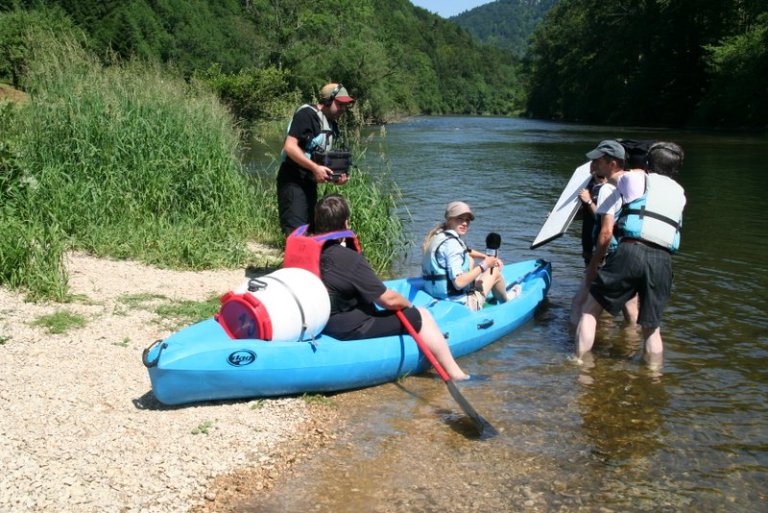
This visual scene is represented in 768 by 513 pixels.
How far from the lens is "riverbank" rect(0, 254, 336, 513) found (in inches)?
132

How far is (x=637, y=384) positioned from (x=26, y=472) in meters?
3.83

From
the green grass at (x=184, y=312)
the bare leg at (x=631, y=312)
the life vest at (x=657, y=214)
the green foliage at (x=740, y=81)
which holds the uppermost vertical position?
the green foliage at (x=740, y=81)

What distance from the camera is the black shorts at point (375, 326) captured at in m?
4.77

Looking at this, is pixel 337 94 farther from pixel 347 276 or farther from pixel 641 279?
pixel 641 279

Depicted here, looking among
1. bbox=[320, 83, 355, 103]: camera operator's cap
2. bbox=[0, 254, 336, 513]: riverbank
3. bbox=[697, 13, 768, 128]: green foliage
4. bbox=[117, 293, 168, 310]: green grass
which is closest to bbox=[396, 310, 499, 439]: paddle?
bbox=[0, 254, 336, 513]: riverbank

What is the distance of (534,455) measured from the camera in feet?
13.3

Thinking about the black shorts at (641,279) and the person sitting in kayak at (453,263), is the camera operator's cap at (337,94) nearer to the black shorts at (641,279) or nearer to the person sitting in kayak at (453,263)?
the person sitting in kayak at (453,263)

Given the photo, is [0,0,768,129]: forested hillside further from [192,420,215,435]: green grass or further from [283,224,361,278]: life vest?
[192,420,215,435]: green grass

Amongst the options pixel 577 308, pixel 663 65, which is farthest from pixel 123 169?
pixel 663 65

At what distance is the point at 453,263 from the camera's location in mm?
5797

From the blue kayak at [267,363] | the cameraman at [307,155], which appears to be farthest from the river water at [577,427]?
the cameraman at [307,155]

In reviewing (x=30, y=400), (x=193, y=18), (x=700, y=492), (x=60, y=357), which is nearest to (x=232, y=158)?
(x=60, y=357)

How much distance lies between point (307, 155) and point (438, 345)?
6.80 feet

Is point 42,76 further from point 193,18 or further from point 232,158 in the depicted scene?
point 193,18
